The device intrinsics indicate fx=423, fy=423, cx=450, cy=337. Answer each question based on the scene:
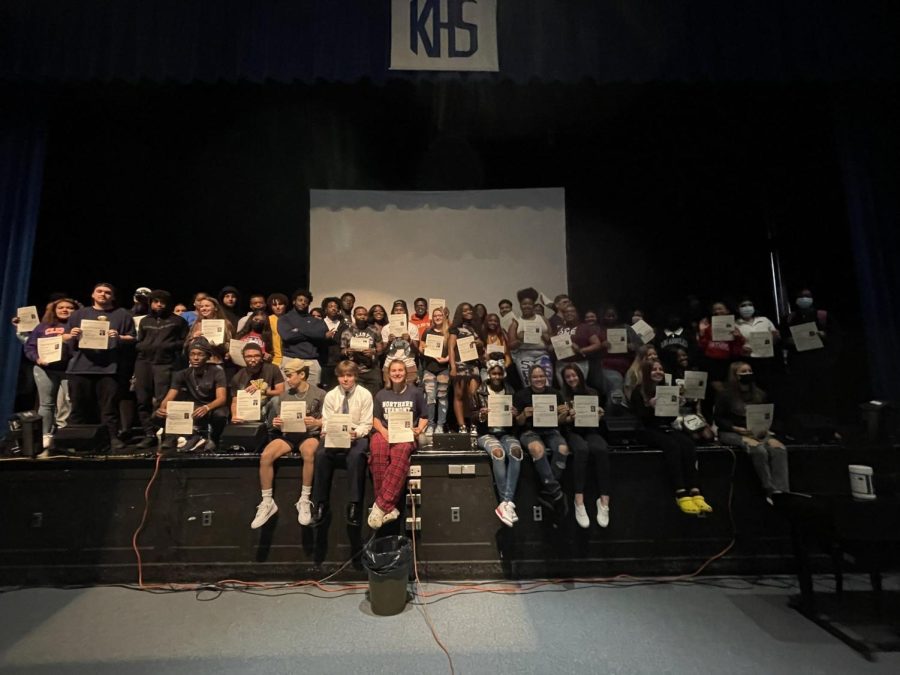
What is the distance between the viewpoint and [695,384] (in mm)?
3549

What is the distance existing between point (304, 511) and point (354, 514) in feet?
1.16

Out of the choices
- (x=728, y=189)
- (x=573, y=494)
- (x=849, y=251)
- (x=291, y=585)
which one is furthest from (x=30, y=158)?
(x=849, y=251)

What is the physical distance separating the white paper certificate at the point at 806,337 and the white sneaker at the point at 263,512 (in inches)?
183

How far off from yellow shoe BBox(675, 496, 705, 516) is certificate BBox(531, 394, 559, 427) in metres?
1.03

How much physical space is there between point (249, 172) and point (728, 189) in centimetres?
622

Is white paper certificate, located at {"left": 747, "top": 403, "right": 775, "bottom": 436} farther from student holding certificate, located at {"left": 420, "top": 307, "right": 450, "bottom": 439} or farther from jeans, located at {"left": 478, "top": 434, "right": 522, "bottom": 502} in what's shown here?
student holding certificate, located at {"left": 420, "top": 307, "right": 450, "bottom": 439}

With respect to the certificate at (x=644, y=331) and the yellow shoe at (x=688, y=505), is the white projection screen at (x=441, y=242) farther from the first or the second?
the yellow shoe at (x=688, y=505)

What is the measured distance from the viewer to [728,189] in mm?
5508

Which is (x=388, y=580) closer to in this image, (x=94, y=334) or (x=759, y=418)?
(x=759, y=418)

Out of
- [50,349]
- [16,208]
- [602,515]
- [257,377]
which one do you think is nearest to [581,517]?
[602,515]

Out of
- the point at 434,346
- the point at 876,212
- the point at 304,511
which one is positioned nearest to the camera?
the point at 304,511

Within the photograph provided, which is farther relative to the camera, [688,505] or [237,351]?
[237,351]

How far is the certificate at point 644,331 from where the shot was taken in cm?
426

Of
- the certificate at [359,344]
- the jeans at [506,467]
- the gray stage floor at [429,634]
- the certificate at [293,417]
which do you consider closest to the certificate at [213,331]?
the certificate at [293,417]
